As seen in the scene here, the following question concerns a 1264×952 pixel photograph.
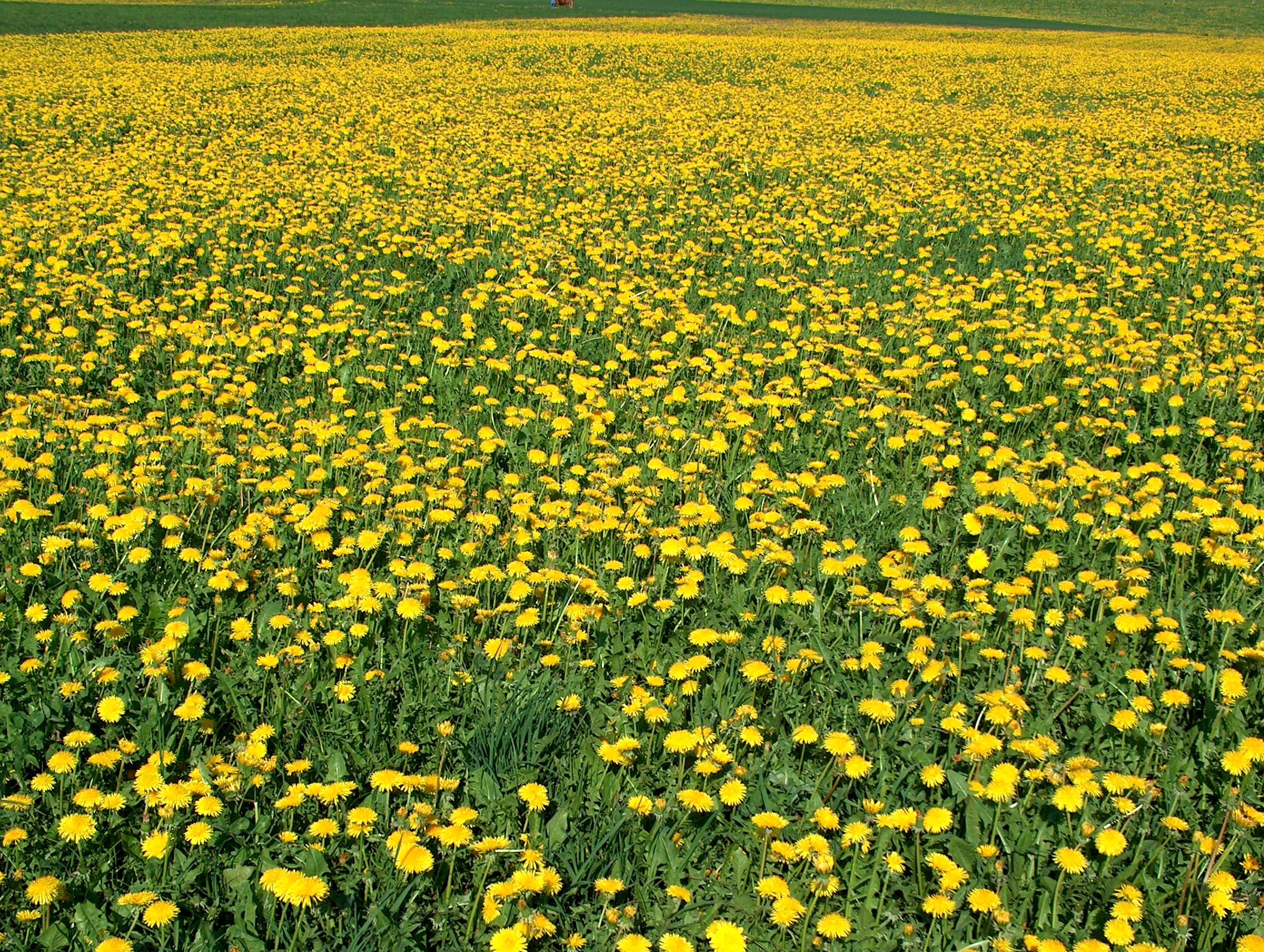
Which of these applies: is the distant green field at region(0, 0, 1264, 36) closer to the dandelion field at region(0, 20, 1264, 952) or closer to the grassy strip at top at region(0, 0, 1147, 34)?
the grassy strip at top at region(0, 0, 1147, 34)

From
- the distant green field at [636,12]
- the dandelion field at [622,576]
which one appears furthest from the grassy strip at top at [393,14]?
the dandelion field at [622,576]

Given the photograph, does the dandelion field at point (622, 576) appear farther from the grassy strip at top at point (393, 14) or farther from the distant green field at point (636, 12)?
the distant green field at point (636, 12)

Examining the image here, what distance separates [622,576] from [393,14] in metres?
43.0

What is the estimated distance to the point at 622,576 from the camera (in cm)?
406

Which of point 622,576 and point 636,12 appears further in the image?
point 636,12

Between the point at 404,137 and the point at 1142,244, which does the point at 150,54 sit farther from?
the point at 1142,244

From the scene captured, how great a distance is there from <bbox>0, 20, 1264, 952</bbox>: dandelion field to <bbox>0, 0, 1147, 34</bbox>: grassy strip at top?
1133 inches

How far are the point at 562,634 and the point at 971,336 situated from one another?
4.45 meters

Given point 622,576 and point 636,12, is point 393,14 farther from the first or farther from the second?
point 622,576

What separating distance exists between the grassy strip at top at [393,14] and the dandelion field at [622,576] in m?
28.8

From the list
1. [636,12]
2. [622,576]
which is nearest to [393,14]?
[636,12]

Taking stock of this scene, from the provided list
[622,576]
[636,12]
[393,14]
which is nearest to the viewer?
[622,576]

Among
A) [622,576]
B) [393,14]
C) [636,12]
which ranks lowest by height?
[622,576]

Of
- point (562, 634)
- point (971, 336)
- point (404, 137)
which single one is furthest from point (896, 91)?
point (562, 634)
